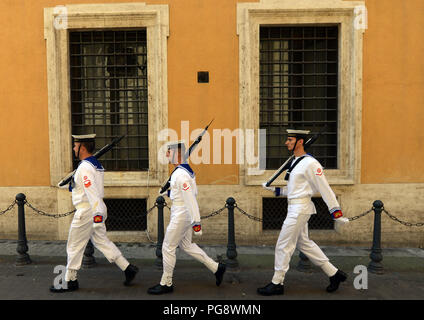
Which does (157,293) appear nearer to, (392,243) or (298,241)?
(298,241)

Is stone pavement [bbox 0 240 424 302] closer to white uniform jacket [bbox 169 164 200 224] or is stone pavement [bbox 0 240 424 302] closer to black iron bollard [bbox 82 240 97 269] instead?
black iron bollard [bbox 82 240 97 269]

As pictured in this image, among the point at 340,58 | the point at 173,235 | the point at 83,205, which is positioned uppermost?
the point at 340,58

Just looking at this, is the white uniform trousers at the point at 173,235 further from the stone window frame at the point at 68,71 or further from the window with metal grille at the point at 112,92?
the window with metal grille at the point at 112,92

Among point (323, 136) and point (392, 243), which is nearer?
point (392, 243)

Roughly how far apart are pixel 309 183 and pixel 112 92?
4.90m

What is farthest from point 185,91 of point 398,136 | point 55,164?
point 398,136

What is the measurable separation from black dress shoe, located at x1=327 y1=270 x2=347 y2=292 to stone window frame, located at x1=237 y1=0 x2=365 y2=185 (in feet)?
8.78

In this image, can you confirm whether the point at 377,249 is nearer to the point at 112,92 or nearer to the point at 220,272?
the point at 220,272

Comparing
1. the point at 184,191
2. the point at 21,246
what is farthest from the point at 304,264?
the point at 21,246

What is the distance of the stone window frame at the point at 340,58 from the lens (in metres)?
6.58

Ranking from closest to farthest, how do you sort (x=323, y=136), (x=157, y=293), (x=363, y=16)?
(x=157, y=293)
(x=363, y=16)
(x=323, y=136)

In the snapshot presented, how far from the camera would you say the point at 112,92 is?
721 cm

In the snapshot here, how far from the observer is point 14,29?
6.76 metres

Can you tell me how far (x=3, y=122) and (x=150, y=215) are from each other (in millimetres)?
3652
